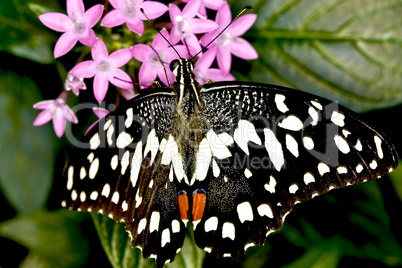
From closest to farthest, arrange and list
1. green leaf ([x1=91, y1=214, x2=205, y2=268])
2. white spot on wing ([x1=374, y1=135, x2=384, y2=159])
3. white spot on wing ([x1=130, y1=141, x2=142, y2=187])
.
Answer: white spot on wing ([x1=374, y1=135, x2=384, y2=159]) → white spot on wing ([x1=130, y1=141, x2=142, y2=187]) → green leaf ([x1=91, y1=214, x2=205, y2=268])

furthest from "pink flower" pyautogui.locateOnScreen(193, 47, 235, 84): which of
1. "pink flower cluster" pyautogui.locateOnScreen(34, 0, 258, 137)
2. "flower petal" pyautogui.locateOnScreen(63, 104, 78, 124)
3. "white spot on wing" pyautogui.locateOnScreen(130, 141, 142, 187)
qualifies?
"flower petal" pyautogui.locateOnScreen(63, 104, 78, 124)

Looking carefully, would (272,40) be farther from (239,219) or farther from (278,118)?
(239,219)

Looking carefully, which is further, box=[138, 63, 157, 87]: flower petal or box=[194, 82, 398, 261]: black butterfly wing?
box=[138, 63, 157, 87]: flower petal

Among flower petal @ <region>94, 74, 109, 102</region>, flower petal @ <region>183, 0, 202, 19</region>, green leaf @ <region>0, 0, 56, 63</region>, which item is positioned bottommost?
flower petal @ <region>94, 74, 109, 102</region>

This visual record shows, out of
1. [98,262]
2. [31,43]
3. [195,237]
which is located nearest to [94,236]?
[98,262]

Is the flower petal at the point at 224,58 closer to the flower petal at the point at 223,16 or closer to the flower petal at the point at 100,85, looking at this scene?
the flower petal at the point at 223,16

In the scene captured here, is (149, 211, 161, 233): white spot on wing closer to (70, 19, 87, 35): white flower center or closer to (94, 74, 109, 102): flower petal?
(94, 74, 109, 102): flower petal
